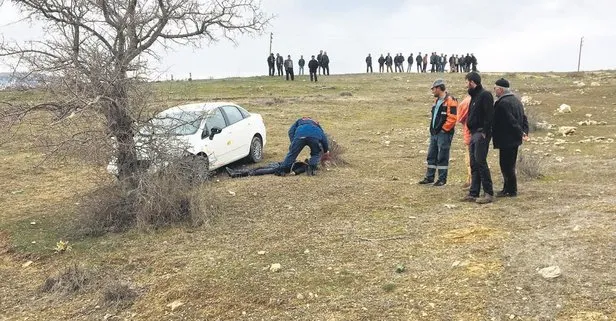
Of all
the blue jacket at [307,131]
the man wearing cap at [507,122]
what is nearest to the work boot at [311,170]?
the blue jacket at [307,131]

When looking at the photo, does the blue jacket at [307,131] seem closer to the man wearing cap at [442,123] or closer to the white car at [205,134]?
the white car at [205,134]

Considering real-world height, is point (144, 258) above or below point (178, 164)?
below

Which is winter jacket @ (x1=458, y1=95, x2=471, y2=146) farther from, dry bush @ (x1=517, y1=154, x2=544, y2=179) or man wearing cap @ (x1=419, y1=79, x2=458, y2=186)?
dry bush @ (x1=517, y1=154, x2=544, y2=179)

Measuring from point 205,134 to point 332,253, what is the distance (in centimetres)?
507

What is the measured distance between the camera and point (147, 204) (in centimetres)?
702

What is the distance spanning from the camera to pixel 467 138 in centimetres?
767

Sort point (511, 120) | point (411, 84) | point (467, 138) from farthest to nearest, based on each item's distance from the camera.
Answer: point (411, 84)
point (467, 138)
point (511, 120)

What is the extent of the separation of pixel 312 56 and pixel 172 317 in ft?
101

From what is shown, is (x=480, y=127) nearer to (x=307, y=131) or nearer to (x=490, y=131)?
(x=490, y=131)

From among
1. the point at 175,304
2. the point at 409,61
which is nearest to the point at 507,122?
the point at 175,304

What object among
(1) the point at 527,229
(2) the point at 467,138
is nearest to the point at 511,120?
(2) the point at 467,138

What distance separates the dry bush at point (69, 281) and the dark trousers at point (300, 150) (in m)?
4.73

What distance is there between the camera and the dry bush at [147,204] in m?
7.11

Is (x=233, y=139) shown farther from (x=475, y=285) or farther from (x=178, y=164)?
(x=475, y=285)
